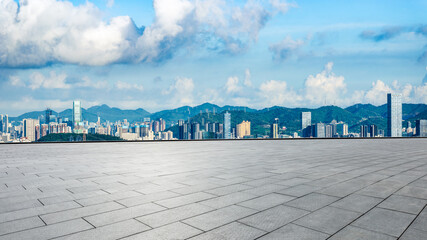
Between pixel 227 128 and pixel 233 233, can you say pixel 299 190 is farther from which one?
pixel 227 128

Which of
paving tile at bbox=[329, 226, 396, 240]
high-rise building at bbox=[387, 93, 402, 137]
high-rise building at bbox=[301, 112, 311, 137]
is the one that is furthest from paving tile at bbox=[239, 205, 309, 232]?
high-rise building at bbox=[387, 93, 402, 137]

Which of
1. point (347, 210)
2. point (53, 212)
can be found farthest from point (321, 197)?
point (53, 212)

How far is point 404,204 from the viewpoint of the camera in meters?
5.53

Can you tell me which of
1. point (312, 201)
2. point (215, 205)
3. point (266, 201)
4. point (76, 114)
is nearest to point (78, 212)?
point (215, 205)

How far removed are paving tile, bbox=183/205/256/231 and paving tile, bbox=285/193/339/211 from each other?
101 cm

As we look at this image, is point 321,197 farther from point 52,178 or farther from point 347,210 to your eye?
point 52,178

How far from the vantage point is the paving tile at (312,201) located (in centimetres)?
537

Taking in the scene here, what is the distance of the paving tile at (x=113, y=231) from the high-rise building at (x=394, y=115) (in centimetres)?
8420

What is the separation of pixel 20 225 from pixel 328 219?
4953 millimetres

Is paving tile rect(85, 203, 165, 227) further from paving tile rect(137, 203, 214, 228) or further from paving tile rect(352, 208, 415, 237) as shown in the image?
paving tile rect(352, 208, 415, 237)

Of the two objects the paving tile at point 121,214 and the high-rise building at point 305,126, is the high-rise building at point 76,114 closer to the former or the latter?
the high-rise building at point 305,126

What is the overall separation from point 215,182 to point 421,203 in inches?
181

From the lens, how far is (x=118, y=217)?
15.8ft

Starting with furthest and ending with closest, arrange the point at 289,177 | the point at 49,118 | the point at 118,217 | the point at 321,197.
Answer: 1. the point at 49,118
2. the point at 289,177
3. the point at 321,197
4. the point at 118,217
